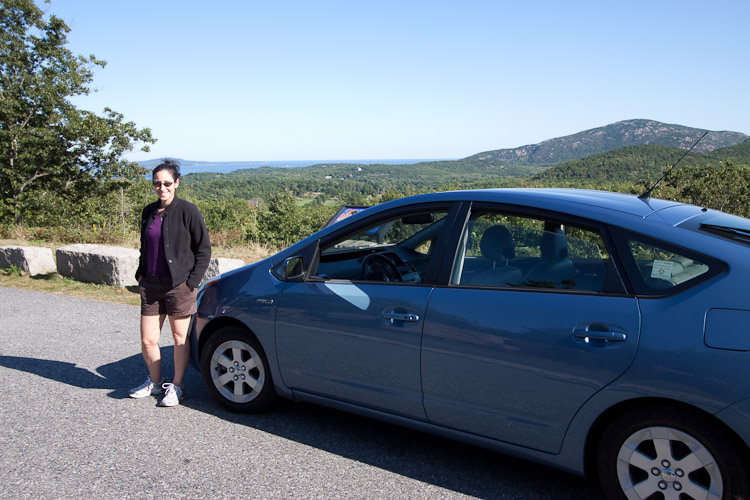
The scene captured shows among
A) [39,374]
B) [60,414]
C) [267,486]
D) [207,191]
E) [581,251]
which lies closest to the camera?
[581,251]

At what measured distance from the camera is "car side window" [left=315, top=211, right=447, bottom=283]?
134 inches

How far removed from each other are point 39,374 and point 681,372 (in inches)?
196

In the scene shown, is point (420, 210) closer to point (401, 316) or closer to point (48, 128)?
point (401, 316)

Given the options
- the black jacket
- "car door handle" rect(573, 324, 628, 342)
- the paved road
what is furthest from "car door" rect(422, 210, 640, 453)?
the black jacket

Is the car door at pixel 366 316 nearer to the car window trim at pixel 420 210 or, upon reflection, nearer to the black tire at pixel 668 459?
the car window trim at pixel 420 210

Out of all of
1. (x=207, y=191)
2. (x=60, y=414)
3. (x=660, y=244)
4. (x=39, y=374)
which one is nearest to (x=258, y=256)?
(x=39, y=374)

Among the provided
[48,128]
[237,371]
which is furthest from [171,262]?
[48,128]

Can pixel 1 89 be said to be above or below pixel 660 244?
above

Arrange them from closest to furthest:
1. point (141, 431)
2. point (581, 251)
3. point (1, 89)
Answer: point (581, 251) < point (141, 431) < point (1, 89)

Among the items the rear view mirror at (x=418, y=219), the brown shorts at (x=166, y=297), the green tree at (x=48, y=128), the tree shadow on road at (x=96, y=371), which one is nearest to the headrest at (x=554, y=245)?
the rear view mirror at (x=418, y=219)

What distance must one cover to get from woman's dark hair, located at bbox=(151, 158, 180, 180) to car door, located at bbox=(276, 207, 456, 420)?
1352 millimetres

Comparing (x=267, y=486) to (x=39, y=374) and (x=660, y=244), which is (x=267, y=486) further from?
(x=39, y=374)

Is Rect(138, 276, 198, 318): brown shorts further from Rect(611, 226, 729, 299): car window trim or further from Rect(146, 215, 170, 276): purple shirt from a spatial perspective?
Rect(611, 226, 729, 299): car window trim

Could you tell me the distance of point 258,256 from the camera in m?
12.2
